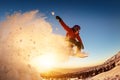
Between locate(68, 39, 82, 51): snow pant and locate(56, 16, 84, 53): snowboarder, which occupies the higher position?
locate(56, 16, 84, 53): snowboarder

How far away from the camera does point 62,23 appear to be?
10492 millimetres

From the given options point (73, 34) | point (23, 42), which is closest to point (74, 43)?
point (73, 34)

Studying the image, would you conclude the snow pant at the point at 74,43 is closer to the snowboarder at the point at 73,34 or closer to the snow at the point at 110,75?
the snowboarder at the point at 73,34

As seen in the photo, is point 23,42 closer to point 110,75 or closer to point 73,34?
point 73,34

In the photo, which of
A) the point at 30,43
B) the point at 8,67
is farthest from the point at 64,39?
the point at 8,67

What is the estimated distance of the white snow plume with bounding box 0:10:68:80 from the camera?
10773 mm

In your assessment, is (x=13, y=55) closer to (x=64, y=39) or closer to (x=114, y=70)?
(x=64, y=39)

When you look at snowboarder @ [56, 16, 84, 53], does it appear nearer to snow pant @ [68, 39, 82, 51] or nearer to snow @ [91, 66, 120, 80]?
snow pant @ [68, 39, 82, 51]

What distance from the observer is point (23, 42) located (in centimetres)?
Answer: 1102

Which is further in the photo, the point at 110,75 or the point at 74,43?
the point at 110,75

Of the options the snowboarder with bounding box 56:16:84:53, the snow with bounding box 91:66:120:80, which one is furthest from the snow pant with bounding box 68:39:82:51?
the snow with bounding box 91:66:120:80

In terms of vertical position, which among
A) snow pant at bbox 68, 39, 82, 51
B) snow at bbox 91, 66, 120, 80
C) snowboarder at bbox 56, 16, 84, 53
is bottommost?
snow at bbox 91, 66, 120, 80

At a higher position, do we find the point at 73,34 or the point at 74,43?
the point at 73,34

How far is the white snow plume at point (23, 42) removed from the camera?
10773 mm
